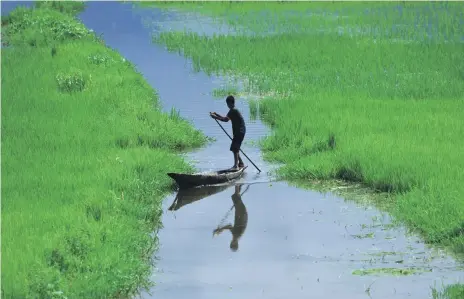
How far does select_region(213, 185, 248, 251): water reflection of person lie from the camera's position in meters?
10.3

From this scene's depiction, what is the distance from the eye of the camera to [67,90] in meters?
17.8

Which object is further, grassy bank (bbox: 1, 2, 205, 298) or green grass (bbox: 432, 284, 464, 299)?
grassy bank (bbox: 1, 2, 205, 298)

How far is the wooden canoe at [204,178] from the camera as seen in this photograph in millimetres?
12336

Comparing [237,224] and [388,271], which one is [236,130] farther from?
[388,271]

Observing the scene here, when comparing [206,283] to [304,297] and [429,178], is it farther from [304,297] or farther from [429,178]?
[429,178]

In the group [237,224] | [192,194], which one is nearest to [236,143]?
[192,194]

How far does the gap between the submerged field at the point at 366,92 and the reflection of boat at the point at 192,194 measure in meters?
0.96

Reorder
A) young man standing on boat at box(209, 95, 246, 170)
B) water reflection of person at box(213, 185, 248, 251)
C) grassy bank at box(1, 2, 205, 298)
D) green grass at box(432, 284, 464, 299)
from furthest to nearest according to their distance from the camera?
young man standing on boat at box(209, 95, 246, 170) → water reflection of person at box(213, 185, 248, 251) → grassy bank at box(1, 2, 205, 298) → green grass at box(432, 284, 464, 299)

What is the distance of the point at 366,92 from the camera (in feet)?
59.2

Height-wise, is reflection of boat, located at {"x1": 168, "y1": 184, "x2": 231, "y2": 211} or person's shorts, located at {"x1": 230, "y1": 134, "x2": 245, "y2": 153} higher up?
person's shorts, located at {"x1": 230, "y1": 134, "x2": 245, "y2": 153}

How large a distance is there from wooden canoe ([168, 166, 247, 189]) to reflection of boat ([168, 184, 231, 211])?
0.05 metres

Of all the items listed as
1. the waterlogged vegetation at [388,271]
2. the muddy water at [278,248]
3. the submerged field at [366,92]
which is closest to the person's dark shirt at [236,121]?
the muddy water at [278,248]

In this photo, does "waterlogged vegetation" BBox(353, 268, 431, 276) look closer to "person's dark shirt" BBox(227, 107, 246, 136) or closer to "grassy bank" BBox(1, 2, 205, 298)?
"grassy bank" BBox(1, 2, 205, 298)

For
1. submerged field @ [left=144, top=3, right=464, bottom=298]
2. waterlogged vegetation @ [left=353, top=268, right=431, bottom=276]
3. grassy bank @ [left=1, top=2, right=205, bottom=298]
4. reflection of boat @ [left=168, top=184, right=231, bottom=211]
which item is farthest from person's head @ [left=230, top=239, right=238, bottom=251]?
submerged field @ [left=144, top=3, right=464, bottom=298]
